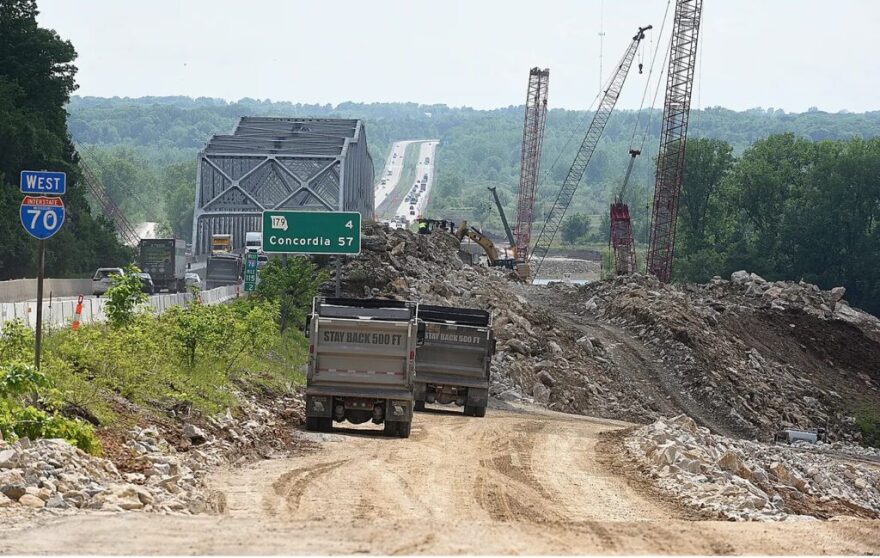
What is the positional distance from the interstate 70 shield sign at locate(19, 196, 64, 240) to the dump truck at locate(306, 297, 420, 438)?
6793 mm

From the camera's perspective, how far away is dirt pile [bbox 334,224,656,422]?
50.8m

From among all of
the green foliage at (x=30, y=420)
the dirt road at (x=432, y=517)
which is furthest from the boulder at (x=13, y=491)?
the green foliage at (x=30, y=420)

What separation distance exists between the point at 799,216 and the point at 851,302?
10.00 m

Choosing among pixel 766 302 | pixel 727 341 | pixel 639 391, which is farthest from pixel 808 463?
pixel 766 302

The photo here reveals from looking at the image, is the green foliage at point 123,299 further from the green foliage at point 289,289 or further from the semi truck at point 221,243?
the semi truck at point 221,243

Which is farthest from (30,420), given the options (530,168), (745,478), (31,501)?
(530,168)

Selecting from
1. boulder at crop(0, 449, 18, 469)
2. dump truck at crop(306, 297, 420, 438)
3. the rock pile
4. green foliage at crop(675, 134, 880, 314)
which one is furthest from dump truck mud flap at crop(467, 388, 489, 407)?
green foliage at crop(675, 134, 880, 314)

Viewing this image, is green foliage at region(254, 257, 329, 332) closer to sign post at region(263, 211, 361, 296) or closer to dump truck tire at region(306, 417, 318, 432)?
sign post at region(263, 211, 361, 296)

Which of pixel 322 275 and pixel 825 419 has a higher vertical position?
pixel 322 275

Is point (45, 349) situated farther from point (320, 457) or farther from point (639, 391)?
point (639, 391)

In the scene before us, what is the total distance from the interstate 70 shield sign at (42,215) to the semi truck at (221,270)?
65.5m

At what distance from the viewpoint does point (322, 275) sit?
54.8 meters

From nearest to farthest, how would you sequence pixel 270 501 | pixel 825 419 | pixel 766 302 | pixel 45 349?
pixel 270 501
pixel 45 349
pixel 825 419
pixel 766 302

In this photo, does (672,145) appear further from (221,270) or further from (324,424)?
(324,424)
